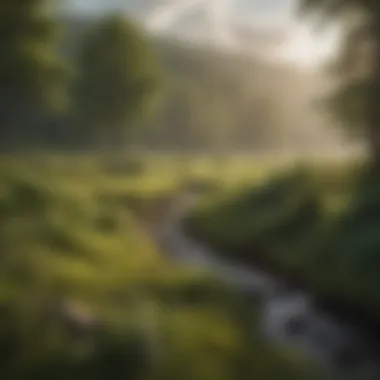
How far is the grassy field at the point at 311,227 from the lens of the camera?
1470 millimetres

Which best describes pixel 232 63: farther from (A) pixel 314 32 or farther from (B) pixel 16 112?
(B) pixel 16 112

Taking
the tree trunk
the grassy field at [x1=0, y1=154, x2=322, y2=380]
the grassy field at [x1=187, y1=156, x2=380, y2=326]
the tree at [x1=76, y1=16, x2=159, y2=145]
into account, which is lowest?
the grassy field at [x1=0, y1=154, x2=322, y2=380]

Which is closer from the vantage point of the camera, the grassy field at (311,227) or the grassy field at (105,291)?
the grassy field at (105,291)

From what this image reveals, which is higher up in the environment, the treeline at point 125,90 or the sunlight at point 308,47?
the sunlight at point 308,47

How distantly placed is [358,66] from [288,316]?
59 centimetres

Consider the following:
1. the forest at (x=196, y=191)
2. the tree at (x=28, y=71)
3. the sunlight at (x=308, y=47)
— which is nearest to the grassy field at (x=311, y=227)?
the forest at (x=196, y=191)

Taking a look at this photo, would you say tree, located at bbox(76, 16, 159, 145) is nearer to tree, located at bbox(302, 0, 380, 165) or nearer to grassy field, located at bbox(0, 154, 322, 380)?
grassy field, located at bbox(0, 154, 322, 380)

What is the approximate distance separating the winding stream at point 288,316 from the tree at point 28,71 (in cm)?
37

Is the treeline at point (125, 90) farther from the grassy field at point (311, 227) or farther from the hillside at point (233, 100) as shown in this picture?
the grassy field at point (311, 227)

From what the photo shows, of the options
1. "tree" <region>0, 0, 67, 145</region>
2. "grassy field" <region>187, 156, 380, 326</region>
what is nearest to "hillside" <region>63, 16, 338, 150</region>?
"grassy field" <region>187, 156, 380, 326</region>

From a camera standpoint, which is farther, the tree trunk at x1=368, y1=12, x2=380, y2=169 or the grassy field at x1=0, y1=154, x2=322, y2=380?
the tree trunk at x1=368, y1=12, x2=380, y2=169

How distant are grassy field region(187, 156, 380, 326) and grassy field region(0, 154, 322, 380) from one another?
78 millimetres

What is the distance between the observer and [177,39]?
1526 mm

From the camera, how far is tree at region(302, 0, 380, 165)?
1527mm
